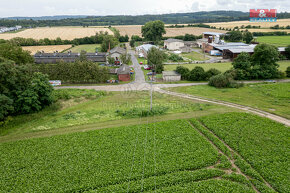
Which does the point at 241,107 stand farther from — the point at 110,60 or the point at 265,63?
the point at 110,60

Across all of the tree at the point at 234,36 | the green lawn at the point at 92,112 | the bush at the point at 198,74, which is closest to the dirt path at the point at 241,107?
the green lawn at the point at 92,112

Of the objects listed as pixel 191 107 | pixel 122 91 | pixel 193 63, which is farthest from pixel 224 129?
pixel 193 63

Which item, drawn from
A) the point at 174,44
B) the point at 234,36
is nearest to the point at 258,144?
the point at 174,44

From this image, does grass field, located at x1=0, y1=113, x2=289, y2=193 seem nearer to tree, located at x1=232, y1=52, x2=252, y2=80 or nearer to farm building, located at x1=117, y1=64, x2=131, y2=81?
tree, located at x1=232, y1=52, x2=252, y2=80

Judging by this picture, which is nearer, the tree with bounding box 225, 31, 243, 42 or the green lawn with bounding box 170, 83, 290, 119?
the green lawn with bounding box 170, 83, 290, 119

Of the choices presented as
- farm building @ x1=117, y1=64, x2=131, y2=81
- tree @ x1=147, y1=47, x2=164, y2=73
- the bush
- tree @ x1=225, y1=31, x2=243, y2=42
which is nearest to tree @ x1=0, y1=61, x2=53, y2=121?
farm building @ x1=117, y1=64, x2=131, y2=81

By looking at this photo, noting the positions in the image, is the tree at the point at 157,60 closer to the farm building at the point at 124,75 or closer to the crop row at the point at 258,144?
the farm building at the point at 124,75
